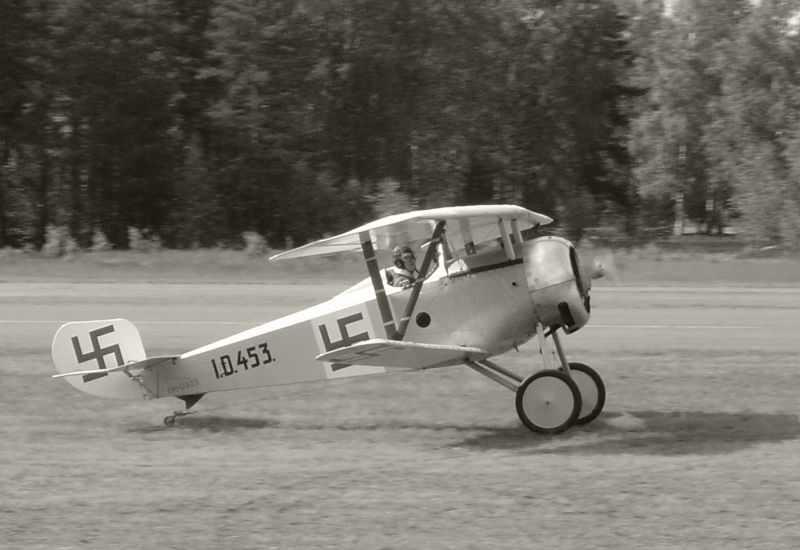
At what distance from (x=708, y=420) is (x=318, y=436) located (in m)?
3.77

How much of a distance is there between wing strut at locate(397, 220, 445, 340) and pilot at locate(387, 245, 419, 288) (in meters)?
0.11

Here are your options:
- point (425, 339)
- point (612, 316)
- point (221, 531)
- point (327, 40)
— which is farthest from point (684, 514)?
point (327, 40)

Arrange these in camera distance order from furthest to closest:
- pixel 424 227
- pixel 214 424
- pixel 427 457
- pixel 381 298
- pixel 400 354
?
pixel 214 424
pixel 381 298
pixel 424 227
pixel 400 354
pixel 427 457

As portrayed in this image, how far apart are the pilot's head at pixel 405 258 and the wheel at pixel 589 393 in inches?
74.0

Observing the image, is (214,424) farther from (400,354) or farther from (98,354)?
(400,354)

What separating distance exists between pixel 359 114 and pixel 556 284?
37.0m

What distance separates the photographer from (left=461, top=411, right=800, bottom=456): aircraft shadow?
10.4 meters

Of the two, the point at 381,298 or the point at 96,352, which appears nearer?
the point at 381,298

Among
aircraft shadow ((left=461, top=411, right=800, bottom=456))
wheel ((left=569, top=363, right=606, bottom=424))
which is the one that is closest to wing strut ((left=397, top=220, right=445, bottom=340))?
aircraft shadow ((left=461, top=411, right=800, bottom=456))

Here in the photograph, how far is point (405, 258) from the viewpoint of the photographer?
11.2 meters

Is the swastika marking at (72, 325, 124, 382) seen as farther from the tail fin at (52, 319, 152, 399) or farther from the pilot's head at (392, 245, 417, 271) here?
the pilot's head at (392, 245, 417, 271)

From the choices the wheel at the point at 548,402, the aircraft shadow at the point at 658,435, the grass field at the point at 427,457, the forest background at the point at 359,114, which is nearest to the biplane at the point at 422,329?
the wheel at the point at 548,402

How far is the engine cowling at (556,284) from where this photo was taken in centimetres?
1068

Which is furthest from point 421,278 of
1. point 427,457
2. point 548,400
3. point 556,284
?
point 427,457
